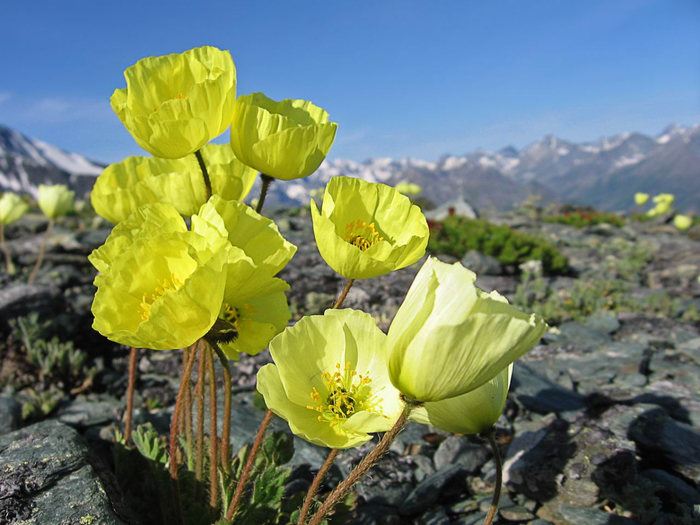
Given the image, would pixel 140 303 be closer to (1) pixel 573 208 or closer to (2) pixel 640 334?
(2) pixel 640 334

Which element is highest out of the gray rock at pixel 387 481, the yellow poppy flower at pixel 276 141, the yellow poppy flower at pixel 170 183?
the yellow poppy flower at pixel 276 141

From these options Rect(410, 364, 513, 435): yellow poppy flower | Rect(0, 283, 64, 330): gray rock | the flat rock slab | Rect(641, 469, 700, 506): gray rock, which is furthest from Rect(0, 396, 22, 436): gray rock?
Rect(641, 469, 700, 506): gray rock

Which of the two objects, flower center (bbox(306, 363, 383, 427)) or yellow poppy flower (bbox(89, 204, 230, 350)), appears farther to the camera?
flower center (bbox(306, 363, 383, 427))

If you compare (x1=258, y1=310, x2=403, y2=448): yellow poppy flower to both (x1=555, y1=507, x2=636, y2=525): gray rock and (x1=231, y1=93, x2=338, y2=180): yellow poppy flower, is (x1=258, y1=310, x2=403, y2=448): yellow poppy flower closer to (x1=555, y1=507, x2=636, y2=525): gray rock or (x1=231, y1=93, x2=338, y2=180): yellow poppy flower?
(x1=231, y1=93, x2=338, y2=180): yellow poppy flower

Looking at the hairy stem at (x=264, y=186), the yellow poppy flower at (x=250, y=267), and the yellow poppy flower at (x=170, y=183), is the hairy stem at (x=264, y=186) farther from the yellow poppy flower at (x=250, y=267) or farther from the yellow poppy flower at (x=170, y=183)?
the yellow poppy flower at (x=250, y=267)

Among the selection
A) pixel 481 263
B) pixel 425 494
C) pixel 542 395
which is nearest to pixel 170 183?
pixel 425 494

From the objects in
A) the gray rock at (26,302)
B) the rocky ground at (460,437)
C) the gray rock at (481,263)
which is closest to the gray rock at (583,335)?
the rocky ground at (460,437)

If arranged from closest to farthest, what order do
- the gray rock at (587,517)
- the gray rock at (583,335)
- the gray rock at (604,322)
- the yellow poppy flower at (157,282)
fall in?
the yellow poppy flower at (157,282) < the gray rock at (587,517) < the gray rock at (583,335) < the gray rock at (604,322)
